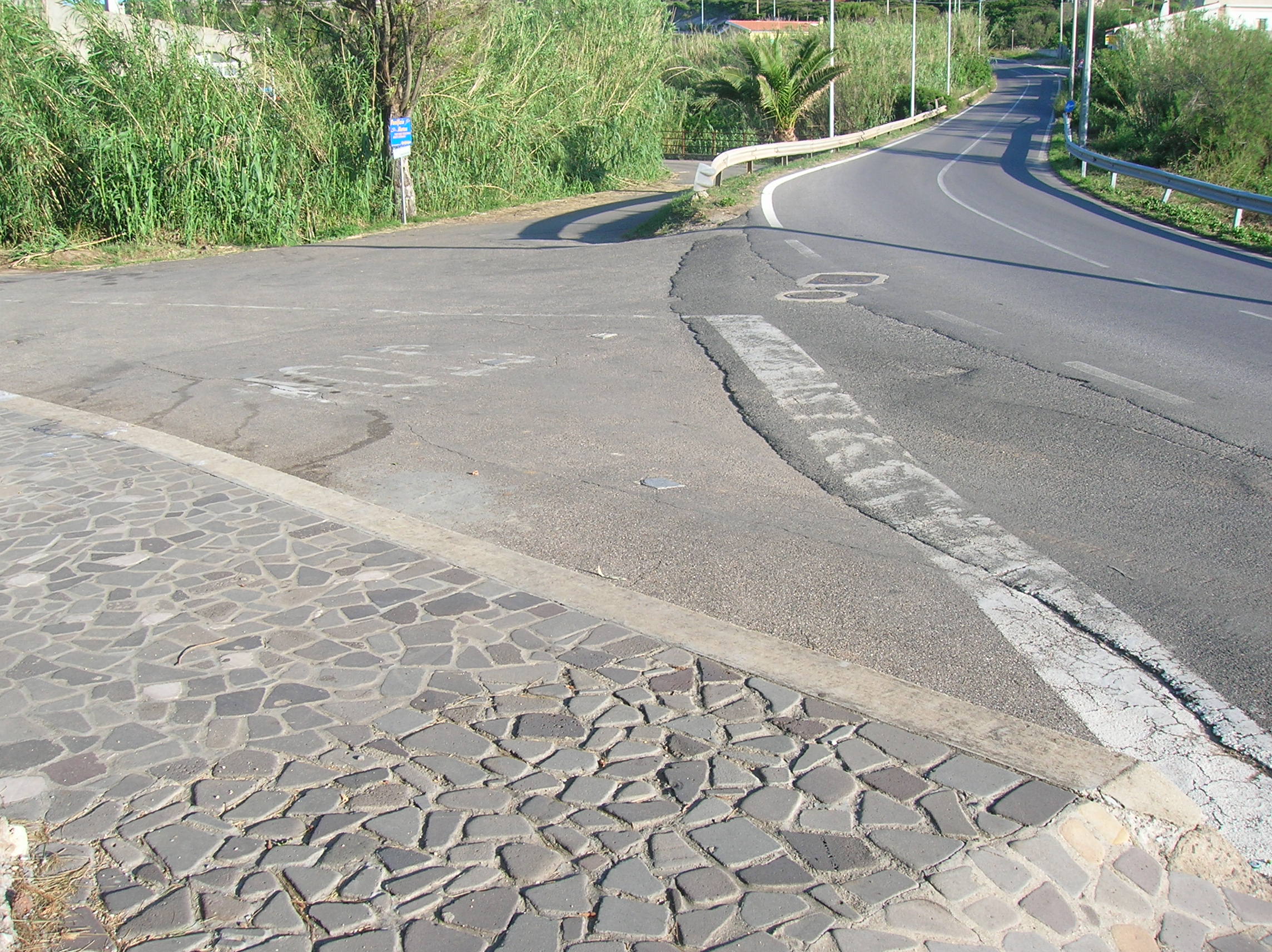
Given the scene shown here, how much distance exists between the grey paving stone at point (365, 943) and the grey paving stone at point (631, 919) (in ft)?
1.59

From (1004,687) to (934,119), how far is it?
2278 inches

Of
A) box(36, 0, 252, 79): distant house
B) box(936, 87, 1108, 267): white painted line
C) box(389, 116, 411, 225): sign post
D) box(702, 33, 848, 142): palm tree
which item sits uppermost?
box(36, 0, 252, 79): distant house

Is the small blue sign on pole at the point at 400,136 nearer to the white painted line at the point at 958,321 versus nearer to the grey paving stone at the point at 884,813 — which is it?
the white painted line at the point at 958,321

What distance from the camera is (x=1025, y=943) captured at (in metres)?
2.62

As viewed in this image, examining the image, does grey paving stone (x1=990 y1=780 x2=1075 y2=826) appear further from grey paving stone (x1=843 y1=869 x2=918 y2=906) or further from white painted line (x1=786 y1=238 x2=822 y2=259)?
white painted line (x1=786 y1=238 x2=822 y2=259)

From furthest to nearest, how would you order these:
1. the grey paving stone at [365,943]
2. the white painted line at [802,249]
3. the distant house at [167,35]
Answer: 1. the distant house at [167,35]
2. the white painted line at [802,249]
3. the grey paving stone at [365,943]

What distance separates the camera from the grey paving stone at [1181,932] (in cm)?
265

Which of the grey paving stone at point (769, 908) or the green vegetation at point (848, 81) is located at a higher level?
the green vegetation at point (848, 81)

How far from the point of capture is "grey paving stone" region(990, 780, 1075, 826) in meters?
3.07

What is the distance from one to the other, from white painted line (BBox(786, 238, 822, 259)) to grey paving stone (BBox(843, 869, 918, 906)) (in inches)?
489

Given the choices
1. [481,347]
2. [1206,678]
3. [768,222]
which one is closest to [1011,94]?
[768,222]

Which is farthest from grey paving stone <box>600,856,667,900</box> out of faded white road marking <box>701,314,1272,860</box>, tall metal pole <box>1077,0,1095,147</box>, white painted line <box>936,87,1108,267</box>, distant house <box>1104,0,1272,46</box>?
distant house <box>1104,0,1272,46</box>

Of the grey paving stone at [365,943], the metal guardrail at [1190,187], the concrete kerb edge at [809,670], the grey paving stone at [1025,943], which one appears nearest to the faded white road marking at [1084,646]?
the concrete kerb edge at [809,670]

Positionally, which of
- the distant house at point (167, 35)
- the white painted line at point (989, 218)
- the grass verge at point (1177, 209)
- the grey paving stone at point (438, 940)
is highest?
the distant house at point (167, 35)
